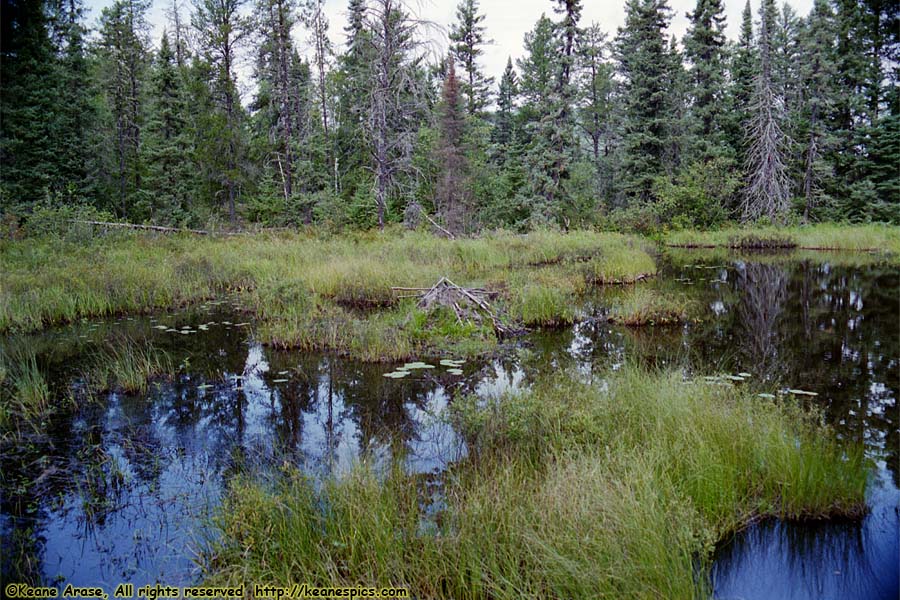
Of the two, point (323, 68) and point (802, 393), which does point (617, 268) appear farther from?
point (323, 68)

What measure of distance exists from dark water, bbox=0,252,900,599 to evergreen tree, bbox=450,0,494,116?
103 ft

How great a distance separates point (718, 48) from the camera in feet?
105

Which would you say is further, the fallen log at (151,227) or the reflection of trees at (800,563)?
the fallen log at (151,227)

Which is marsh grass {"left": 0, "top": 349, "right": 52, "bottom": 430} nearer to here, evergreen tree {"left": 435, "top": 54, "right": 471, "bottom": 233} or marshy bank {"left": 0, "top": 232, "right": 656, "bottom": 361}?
marshy bank {"left": 0, "top": 232, "right": 656, "bottom": 361}

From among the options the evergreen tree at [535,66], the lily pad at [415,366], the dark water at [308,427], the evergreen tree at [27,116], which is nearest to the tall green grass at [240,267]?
the dark water at [308,427]

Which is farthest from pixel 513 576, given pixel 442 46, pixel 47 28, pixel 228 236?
pixel 47 28

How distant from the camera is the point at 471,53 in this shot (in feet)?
131

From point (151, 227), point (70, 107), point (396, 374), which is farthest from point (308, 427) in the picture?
point (70, 107)

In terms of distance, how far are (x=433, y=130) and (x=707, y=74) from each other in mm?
15986

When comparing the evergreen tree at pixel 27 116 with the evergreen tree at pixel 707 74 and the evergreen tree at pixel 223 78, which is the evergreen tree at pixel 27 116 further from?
the evergreen tree at pixel 707 74

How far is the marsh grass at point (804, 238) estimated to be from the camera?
23.8 meters

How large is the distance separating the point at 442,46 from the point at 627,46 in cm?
2443

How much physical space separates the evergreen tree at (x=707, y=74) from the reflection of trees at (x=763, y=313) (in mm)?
15380

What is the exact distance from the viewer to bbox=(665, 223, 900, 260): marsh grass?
936 inches
